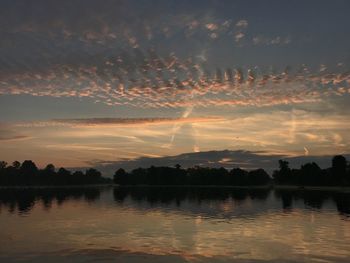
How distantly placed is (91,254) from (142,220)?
1306 inches

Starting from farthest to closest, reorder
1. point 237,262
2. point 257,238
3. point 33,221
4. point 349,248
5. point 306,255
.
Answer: point 33,221 → point 257,238 → point 349,248 → point 306,255 → point 237,262

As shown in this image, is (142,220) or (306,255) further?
(142,220)

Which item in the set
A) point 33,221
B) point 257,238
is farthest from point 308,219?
point 33,221

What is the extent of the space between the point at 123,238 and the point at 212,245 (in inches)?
464

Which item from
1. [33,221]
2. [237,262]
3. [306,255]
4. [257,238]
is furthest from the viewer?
[33,221]

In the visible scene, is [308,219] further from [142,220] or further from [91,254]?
[91,254]

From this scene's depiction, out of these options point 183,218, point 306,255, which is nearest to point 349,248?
point 306,255

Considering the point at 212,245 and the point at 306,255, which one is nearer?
A: the point at 306,255

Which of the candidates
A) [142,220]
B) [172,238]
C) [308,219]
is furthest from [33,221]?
[308,219]

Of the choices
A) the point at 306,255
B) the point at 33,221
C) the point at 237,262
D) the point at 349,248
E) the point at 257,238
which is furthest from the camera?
the point at 33,221

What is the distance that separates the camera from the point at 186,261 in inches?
1625

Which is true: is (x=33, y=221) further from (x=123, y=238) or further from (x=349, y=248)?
(x=349, y=248)

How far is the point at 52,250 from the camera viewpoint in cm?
4697

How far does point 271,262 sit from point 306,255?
548cm
